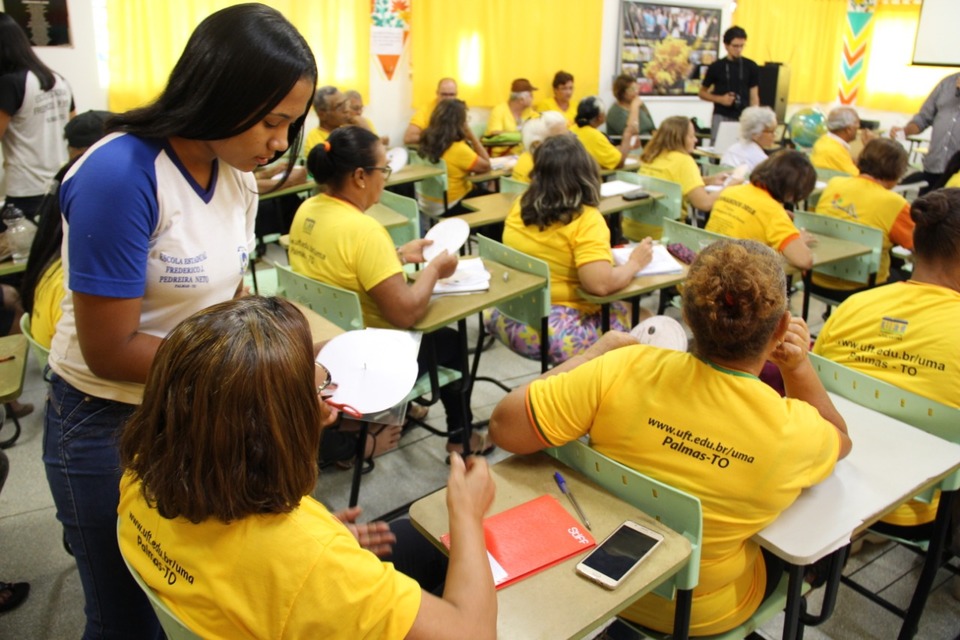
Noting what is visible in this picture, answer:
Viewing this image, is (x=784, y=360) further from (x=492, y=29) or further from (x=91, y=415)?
(x=492, y=29)

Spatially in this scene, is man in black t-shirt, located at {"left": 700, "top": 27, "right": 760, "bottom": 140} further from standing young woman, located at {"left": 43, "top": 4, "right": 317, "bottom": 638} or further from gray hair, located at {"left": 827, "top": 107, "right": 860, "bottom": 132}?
standing young woman, located at {"left": 43, "top": 4, "right": 317, "bottom": 638}

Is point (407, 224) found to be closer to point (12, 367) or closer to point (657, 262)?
point (657, 262)

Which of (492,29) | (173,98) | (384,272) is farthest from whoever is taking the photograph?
(492,29)

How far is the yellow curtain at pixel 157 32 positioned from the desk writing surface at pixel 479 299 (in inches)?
116

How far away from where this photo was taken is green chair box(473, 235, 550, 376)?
8.97ft

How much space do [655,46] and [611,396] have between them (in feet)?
26.8

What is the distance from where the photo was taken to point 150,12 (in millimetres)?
5445

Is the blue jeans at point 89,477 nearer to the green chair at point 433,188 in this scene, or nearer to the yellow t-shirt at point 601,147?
the green chair at point 433,188

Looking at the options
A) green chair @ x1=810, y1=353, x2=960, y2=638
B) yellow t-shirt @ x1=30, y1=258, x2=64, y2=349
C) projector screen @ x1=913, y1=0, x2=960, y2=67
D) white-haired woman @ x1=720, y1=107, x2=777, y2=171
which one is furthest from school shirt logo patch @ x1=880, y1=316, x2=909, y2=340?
projector screen @ x1=913, y1=0, x2=960, y2=67

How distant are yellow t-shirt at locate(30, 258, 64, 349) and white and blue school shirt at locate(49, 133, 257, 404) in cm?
63

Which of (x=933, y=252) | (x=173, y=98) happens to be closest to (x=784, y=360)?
(x=933, y=252)

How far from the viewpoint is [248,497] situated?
89 cm

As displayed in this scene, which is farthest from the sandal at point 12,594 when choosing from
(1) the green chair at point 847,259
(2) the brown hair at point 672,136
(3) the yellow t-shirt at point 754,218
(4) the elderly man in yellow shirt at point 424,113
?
(4) the elderly man in yellow shirt at point 424,113

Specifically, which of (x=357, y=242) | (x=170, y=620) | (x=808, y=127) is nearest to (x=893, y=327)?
(x=357, y=242)
